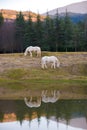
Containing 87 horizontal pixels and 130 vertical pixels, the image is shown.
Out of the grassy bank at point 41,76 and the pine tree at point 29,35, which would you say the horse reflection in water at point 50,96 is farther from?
the pine tree at point 29,35

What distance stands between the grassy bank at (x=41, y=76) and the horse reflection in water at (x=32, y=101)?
2520mm

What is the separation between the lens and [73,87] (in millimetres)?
50844

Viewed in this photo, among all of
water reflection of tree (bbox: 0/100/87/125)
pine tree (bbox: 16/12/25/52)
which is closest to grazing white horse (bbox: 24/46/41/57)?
pine tree (bbox: 16/12/25/52)

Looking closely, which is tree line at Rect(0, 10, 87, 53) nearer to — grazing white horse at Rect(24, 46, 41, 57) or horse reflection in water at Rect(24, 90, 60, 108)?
grazing white horse at Rect(24, 46, 41, 57)

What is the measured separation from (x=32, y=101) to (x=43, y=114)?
7.69 m

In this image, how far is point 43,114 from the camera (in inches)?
1213

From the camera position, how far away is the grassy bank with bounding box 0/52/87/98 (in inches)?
1837

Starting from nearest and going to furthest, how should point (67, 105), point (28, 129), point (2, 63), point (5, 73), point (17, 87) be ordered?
point (28, 129) < point (67, 105) < point (17, 87) < point (5, 73) < point (2, 63)

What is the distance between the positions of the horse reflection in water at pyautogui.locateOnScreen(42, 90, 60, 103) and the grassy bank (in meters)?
0.71

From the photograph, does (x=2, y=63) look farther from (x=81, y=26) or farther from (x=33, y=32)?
(x=81, y=26)

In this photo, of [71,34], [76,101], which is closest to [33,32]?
[71,34]

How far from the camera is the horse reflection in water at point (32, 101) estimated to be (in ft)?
117

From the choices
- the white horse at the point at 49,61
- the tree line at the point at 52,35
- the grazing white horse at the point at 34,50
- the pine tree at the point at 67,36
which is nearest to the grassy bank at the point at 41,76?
the white horse at the point at 49,61

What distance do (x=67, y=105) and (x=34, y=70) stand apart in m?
25.2
